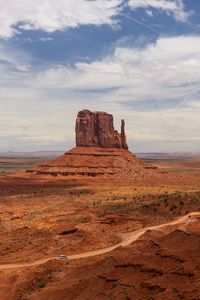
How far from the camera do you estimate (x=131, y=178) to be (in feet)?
362

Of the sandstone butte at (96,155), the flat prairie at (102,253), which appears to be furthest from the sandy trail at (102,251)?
the sandstone butte at (96,155)

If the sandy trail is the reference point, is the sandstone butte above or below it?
above

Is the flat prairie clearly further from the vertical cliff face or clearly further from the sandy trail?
the vertical cliff face

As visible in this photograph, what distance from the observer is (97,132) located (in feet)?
411

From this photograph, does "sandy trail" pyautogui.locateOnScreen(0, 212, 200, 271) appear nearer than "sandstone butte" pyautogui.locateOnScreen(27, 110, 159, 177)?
Yes

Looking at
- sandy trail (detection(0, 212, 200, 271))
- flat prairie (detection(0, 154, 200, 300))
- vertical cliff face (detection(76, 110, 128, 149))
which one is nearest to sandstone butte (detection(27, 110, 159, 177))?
vertical cliff face (detection(76, 110, 128, 149))

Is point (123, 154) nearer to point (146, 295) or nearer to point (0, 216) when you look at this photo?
point (0, 216)

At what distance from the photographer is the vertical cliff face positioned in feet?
408

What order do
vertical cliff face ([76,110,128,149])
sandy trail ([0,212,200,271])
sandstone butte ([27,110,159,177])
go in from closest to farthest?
sandy trail ([0,212,200,271])
sandstone butte ([27,110,159,177])
vertical cliff face ([76,110,128,149])

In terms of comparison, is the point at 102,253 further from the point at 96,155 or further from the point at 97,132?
the point at 97,132

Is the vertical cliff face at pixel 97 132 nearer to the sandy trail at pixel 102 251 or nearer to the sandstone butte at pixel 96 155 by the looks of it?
the sandstone butte at pixel 96 155

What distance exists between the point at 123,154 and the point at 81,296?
100m

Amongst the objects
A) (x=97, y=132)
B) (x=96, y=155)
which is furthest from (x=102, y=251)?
(x=97, y=132)

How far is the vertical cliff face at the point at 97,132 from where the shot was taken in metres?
124
